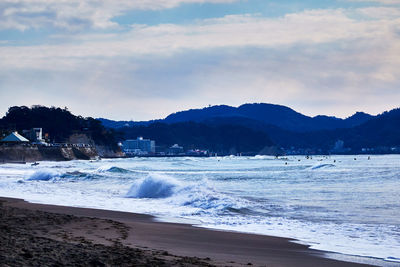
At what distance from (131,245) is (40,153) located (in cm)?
9725

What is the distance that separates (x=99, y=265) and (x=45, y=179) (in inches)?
1204

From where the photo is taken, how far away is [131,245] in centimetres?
877

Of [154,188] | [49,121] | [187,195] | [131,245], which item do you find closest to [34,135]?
[49,121]

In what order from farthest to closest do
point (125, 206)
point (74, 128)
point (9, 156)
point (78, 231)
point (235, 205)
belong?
point (74, 128) < point (9, 156) < point (125, 206) < point (235, 205) < point (78, 231)

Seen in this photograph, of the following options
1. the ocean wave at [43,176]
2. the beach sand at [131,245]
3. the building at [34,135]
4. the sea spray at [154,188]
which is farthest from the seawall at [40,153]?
the beach sand at [131,245]

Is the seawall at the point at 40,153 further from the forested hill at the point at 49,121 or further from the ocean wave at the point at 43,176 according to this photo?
the ocean wave at the point at 43,176

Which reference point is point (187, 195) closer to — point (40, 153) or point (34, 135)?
point (40, 153)

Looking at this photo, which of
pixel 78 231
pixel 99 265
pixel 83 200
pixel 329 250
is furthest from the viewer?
pixel 83 200

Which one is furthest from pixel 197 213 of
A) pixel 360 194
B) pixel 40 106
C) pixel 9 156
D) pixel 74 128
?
pixel 40 106

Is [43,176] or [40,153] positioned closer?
[43,176]

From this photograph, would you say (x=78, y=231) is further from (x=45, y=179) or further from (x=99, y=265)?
(x=45, y=179)

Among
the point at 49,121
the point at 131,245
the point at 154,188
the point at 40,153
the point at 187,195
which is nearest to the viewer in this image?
the point at 131,245

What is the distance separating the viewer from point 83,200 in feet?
64.0

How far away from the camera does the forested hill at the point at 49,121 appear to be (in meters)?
146
